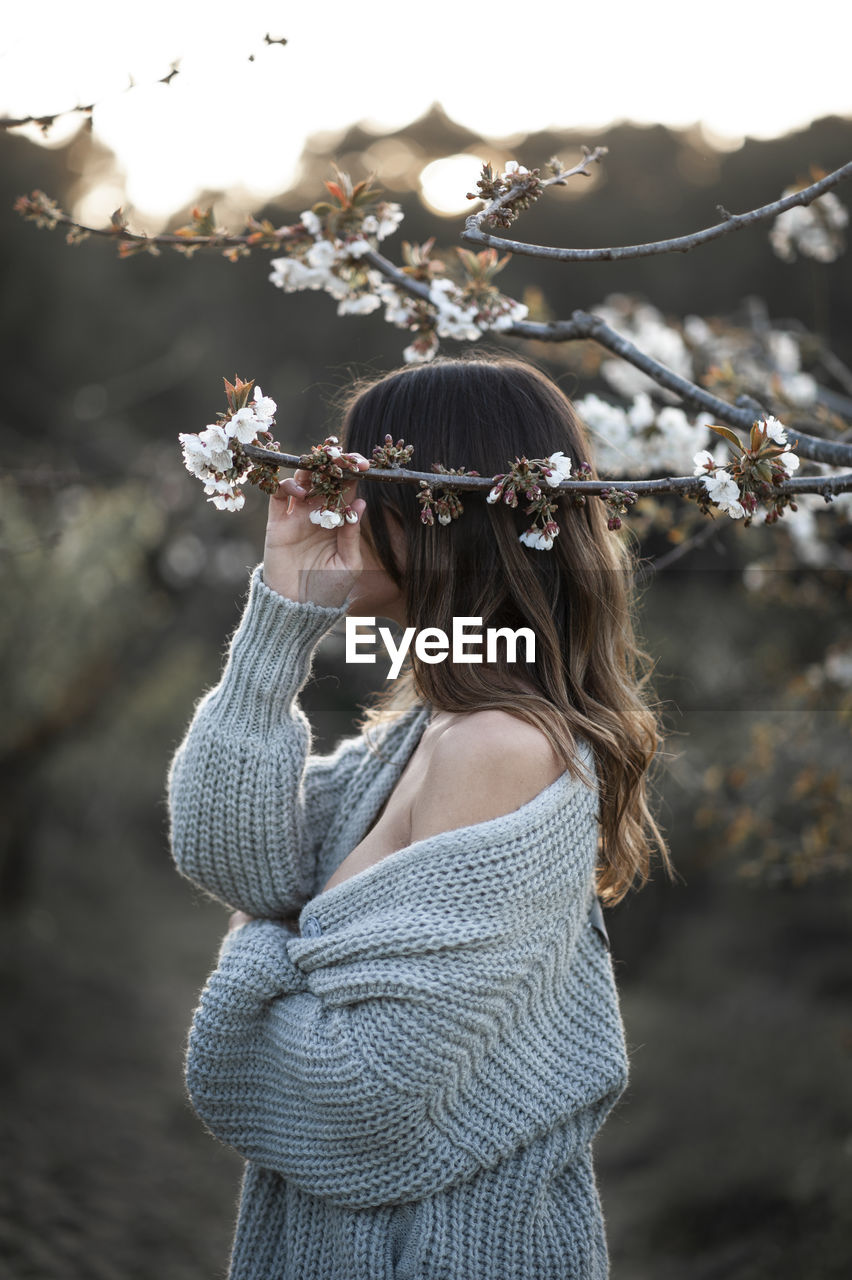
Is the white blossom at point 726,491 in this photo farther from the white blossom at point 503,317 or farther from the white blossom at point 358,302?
the white blossom at point 358,302

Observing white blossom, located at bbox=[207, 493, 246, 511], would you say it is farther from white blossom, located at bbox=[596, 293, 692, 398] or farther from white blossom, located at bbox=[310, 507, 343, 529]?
white blossom, located at bbox=[596, 293, 692, 398]

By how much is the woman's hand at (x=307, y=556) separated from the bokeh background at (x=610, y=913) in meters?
0.38

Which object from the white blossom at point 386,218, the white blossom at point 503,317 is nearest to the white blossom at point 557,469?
the white blossom at point 503,317

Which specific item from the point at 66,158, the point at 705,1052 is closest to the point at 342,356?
the point at 66,158

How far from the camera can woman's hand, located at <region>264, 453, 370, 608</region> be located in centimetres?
143

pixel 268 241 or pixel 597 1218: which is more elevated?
pixel 268 241

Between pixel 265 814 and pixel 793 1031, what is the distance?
407 centimetres

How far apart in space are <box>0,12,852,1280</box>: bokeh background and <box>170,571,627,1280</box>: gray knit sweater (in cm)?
65

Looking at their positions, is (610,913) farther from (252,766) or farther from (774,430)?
(774,430)

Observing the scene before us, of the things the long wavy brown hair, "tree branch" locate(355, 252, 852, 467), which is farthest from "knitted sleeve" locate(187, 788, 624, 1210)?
"tree branch" locate(355, 252, 852, 467)

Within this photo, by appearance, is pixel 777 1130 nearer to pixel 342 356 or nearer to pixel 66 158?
pixel 342 356

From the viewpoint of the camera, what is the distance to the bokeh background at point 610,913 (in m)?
3.40

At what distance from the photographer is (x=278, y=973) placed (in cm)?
135

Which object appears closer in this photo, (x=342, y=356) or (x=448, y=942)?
(x=448, y=942)
